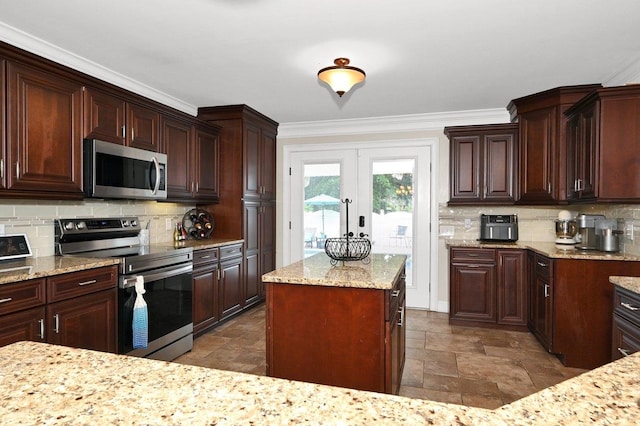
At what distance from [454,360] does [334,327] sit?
163cm

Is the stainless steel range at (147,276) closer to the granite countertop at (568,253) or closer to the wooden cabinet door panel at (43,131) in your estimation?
the wooden cabinet door panel at (43,131)

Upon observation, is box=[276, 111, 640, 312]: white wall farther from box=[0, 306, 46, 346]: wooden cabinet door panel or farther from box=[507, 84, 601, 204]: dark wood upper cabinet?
box=[0, 306, 46, 346]: wooden cabinet door panel

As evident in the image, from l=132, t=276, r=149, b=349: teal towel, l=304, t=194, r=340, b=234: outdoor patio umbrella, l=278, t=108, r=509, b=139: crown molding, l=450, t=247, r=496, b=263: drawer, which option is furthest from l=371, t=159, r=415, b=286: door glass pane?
l=132, t=276, r=149, b=349: teal towel

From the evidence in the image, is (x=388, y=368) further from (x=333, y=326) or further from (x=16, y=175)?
(x=16, y=175)

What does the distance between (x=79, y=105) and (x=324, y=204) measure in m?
3.19

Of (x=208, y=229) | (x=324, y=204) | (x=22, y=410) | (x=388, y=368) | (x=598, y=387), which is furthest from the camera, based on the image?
(x=324, y=204)

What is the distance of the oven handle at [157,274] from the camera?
2740mm

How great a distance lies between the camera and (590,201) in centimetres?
320

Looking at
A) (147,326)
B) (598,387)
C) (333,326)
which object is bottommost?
(147,326)

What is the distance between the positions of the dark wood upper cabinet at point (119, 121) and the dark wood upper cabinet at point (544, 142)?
371cm

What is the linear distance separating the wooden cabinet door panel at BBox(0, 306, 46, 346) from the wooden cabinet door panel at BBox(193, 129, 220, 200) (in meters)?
2.11

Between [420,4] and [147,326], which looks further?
[147,326]

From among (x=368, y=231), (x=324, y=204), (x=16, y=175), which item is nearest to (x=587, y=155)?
(x=368, y=231)

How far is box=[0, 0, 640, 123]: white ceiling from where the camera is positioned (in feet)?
7.56
